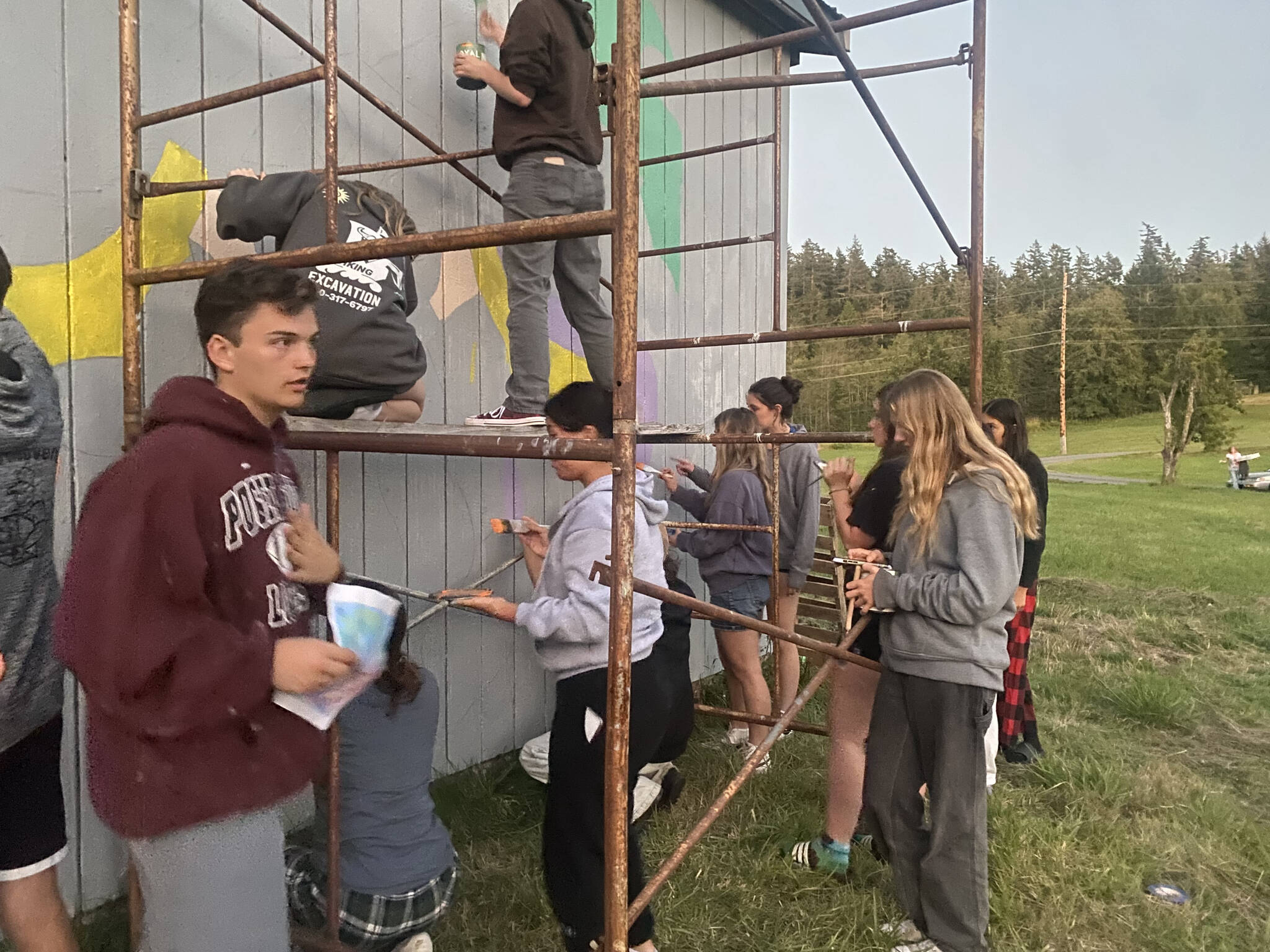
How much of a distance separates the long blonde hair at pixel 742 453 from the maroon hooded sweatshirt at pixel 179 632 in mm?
3174

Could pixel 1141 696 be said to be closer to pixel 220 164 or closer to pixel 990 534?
pixel 990 534

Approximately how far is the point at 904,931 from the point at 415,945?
1.54 meters

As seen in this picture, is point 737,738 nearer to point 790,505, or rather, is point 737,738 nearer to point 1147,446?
point 790,505

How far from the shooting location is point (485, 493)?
148 inches

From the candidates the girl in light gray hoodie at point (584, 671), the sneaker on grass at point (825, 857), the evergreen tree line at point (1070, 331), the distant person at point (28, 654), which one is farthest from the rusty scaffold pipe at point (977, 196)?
the evergreen tree line at point (1070, 331)

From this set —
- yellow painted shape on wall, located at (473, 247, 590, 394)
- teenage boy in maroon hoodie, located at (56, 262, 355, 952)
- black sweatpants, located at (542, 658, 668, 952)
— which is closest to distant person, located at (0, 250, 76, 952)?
teenage boy in maroon hoodie, located at (56, 262, 355, 952)

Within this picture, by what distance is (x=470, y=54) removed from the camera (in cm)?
288

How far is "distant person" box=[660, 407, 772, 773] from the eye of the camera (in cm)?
435

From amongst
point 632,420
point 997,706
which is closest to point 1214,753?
point 997,706

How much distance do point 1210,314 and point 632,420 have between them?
69764 mm

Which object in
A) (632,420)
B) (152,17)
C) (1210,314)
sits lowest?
(632,420)

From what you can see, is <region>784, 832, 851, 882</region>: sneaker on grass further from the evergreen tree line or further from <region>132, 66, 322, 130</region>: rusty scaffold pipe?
the evergreen tree line

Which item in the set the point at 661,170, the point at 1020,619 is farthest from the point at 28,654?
the point at 1020,619

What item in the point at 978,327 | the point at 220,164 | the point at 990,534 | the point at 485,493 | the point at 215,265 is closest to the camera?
the point at 215,265
